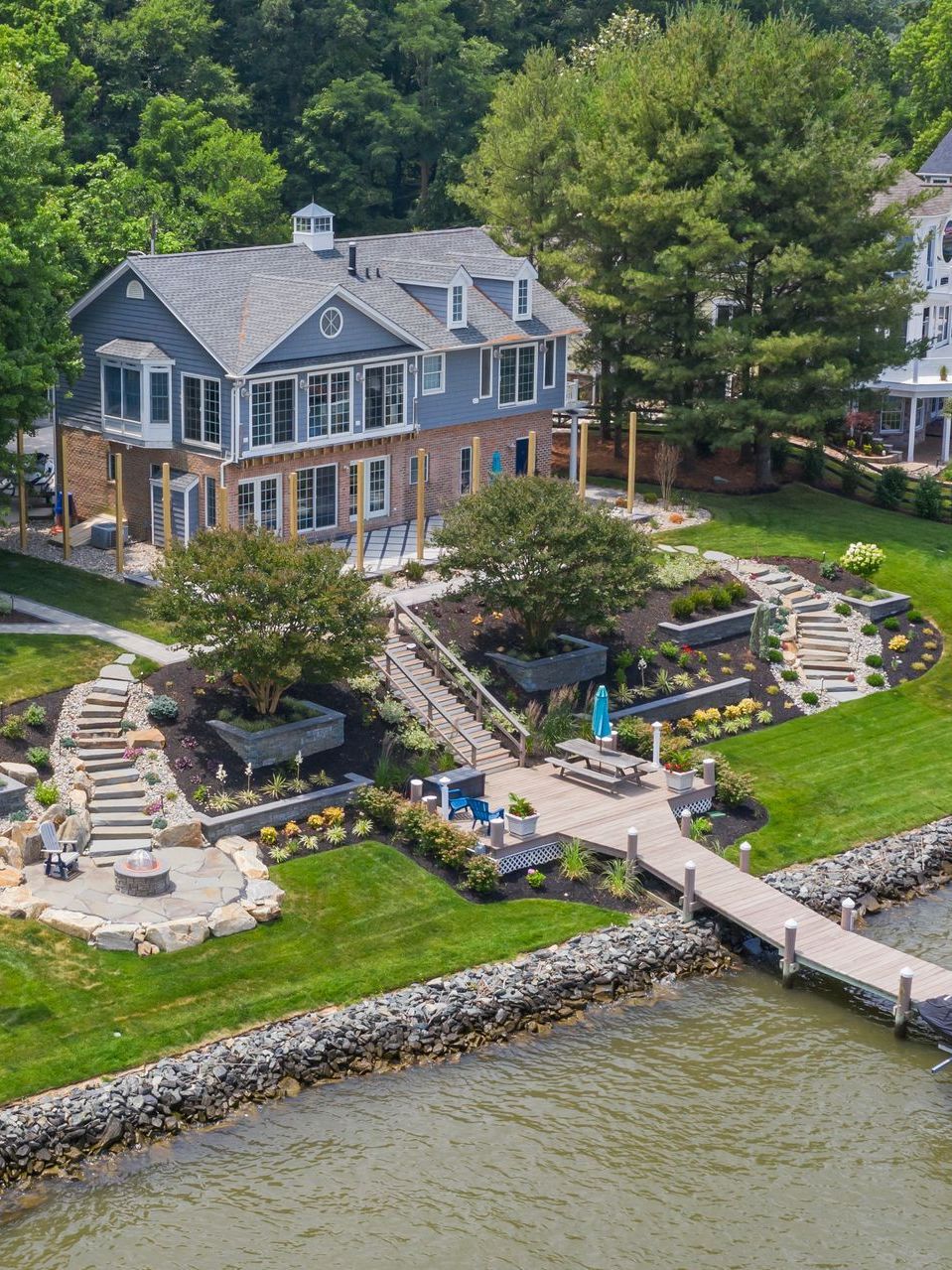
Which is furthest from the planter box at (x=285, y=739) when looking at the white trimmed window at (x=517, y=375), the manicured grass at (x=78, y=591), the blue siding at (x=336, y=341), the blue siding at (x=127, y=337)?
the white trimmed window at (x=517, y=375)

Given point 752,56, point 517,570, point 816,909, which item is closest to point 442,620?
point 517,570

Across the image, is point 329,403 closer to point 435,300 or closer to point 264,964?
point 435,300

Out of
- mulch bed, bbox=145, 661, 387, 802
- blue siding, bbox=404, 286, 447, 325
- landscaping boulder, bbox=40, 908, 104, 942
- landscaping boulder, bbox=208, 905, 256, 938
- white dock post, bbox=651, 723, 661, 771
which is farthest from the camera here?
blue siding, bbox=404, 286, 447, 325

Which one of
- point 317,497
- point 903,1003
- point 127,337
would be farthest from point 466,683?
point 127,337

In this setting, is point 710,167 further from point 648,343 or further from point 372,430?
point 372,430

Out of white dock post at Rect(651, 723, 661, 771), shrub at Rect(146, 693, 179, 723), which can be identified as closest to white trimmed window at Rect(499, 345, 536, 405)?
white dock post at Rect(651, 723, 661, 771)

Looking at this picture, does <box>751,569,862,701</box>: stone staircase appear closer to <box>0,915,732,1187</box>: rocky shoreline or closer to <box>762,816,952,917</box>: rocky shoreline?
<box>762,816,952,917</box>: rocky shoreline

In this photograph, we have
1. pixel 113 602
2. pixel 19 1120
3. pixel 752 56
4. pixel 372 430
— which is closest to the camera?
pixel 19 1120
